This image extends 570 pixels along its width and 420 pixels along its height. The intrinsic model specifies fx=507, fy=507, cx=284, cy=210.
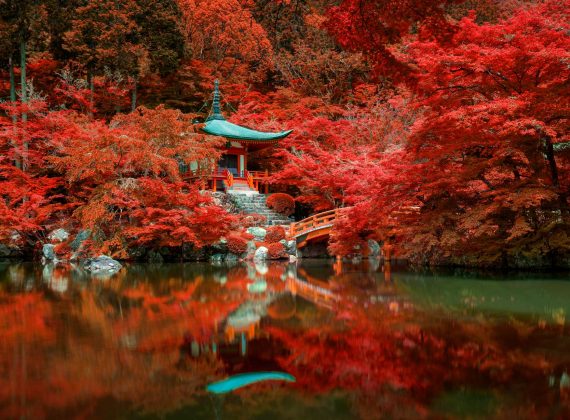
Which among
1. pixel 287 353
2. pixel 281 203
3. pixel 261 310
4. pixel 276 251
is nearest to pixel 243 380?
pixel 287 353

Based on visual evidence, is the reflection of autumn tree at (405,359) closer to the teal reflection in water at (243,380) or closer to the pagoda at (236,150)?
the teal reflection in water at (243,380)

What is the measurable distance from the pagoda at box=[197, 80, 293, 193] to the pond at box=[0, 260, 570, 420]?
1225 centimetres

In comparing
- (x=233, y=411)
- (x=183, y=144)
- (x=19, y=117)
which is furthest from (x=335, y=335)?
(x=19, y=117)

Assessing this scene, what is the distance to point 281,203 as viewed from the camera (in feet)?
61.3

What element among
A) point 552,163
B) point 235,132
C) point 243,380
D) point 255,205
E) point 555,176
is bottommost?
point 243,380

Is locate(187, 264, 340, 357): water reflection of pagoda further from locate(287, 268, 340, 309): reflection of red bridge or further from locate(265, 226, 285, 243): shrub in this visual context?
locate(265, 226, 285, 243): shrub

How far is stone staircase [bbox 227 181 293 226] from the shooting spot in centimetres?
1827

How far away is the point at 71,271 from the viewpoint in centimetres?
1185

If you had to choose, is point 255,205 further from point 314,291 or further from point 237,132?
point 314,291

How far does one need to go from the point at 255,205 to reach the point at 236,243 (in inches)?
156

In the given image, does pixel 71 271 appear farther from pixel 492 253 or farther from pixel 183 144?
pixel 492 253

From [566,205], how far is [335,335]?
703 centimetres

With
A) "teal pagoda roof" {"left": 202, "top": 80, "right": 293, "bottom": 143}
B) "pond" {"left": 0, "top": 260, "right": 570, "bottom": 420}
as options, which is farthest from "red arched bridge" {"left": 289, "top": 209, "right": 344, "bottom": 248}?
"pond" {"left": 0, "top": 260, "right": 570, "bottom": 420}

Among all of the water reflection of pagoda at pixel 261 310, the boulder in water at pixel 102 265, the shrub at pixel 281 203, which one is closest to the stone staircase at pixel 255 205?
the shrub at pixel 281 203
